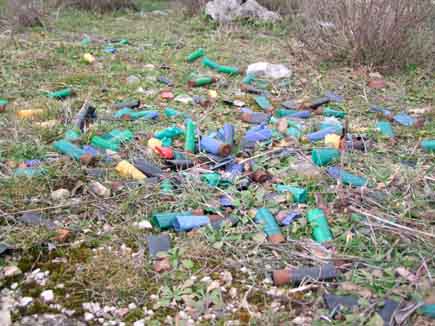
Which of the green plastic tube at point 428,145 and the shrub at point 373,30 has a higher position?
the shrub at point 373,30

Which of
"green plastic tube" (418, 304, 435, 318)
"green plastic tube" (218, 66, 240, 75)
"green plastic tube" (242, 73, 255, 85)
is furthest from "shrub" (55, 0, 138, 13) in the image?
"green plastic tube" (418, 304, 435, 318)

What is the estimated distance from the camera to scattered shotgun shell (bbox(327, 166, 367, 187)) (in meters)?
2.72

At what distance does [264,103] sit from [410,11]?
1938 mm

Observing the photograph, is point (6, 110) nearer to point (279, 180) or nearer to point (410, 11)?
point (279, 180)

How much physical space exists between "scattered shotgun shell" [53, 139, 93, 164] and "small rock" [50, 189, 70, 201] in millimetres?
313

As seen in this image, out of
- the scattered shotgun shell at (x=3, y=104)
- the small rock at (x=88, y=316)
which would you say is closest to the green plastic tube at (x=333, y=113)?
the scattered shotgun shell at (x=3, y=104)

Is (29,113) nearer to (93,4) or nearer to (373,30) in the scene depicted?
(373,30)

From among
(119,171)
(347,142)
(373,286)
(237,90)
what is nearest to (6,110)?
(119,171)

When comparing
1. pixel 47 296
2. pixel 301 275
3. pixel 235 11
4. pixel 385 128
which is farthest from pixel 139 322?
pixel 235 11

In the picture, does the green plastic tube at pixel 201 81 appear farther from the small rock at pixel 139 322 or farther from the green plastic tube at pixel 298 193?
the small rock at pixel 139 322

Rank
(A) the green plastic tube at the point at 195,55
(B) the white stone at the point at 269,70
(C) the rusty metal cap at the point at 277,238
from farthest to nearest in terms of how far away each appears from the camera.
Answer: (A) the green plastic tube at the point at 195,55 → (B) the white stone at the point at 269,70 → (C) the rusty metal cap at the point at 277,238

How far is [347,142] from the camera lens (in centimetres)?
324

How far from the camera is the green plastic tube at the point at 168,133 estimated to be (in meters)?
3.33

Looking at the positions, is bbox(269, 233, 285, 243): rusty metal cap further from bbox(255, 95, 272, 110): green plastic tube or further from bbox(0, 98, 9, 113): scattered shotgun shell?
bbox(0, 98, 9, 113): scattered shotgun shell
